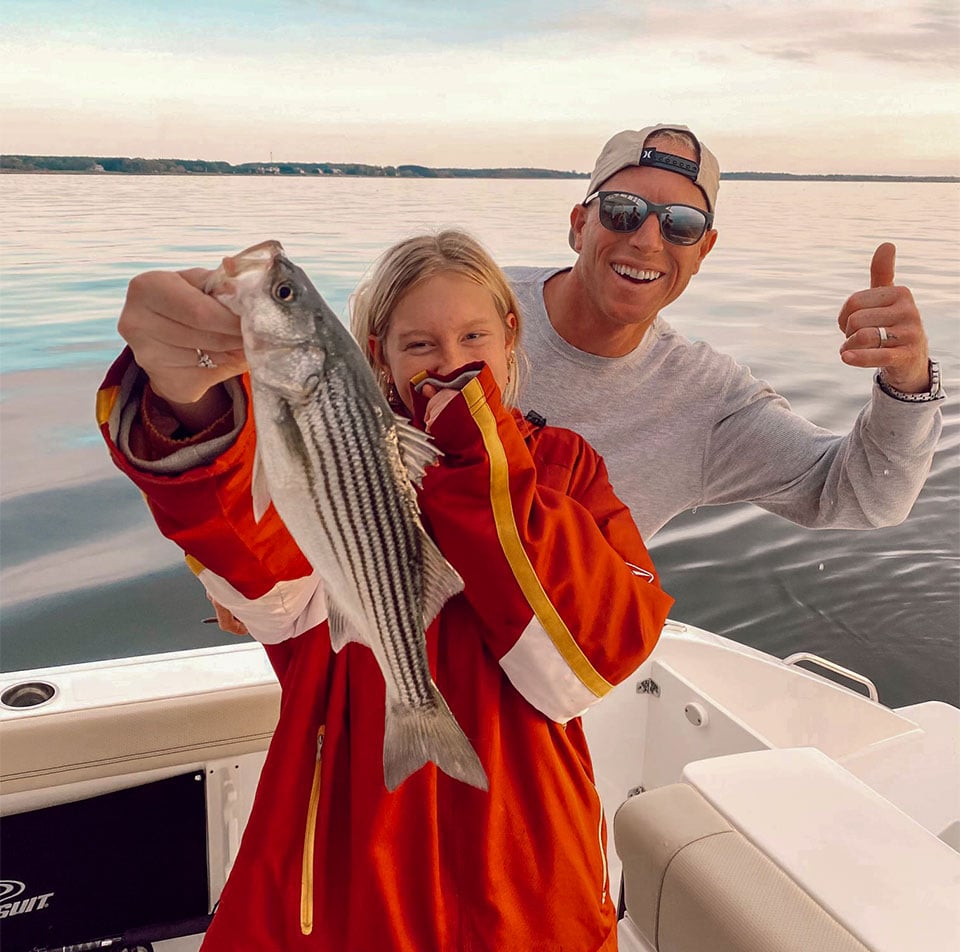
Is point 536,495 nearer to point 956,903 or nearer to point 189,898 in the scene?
point 956,903

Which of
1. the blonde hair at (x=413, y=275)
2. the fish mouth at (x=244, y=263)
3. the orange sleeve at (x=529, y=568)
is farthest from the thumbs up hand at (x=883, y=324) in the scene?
the fish mouth at (x=244, y=263)

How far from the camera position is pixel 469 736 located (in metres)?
1.49

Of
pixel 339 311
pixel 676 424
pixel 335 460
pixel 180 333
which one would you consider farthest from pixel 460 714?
pixel 339 311

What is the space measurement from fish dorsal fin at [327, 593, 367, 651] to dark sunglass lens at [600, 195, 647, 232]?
1.84 m

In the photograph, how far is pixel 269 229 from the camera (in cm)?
1471

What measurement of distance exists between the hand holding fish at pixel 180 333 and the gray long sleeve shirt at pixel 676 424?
1688 millimetres

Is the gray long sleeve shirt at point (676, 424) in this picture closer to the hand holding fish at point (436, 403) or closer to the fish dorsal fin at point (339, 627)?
the hand holding fish at point (436, 403)

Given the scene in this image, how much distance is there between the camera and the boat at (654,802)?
1552 mm

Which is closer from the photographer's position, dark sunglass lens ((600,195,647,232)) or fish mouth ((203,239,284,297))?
fish mouth ((203,239,284,297))

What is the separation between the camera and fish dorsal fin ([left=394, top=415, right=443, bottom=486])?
1.06 m

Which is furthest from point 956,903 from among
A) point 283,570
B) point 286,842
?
point 283,570

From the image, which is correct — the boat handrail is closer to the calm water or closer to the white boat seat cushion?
the white boat seat cushion

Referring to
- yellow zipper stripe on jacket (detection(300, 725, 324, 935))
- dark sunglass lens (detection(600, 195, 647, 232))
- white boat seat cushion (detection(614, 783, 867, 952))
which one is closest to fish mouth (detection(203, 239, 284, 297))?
yellow zipper stripe on jacket (detection(300, 725, 324, 935))

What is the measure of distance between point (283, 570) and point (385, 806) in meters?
0.45
